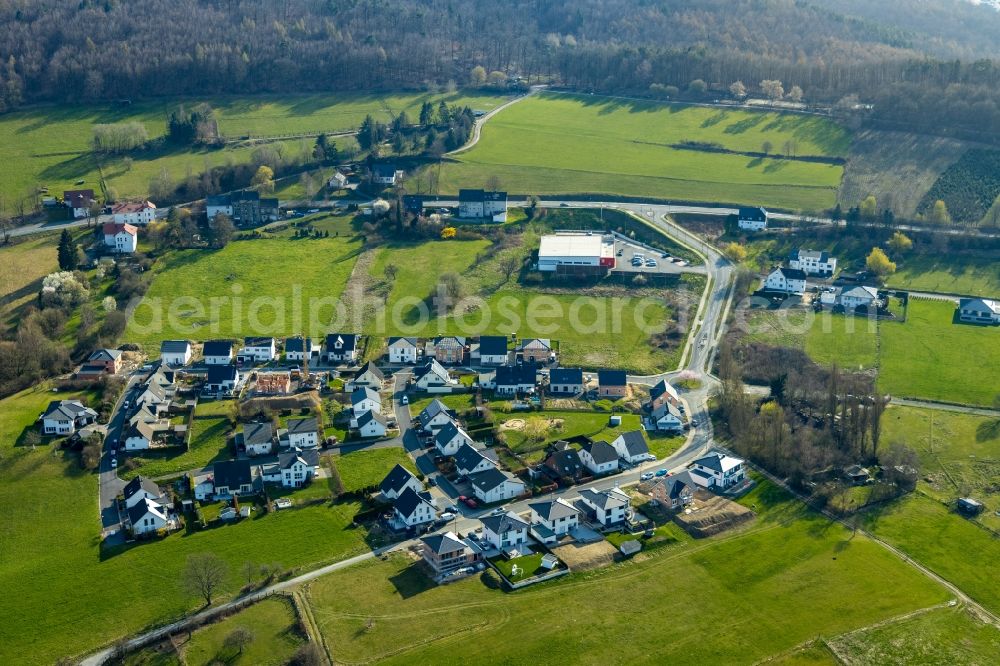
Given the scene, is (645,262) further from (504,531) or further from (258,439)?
(504,531)

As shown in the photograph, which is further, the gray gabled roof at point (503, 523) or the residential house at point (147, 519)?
the residential house at point (147, 519)

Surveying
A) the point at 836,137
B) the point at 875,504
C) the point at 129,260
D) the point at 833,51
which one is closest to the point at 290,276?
the point at 129,260

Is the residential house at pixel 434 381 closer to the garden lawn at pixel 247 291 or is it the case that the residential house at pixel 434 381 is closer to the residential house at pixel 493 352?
the residential house at pixel 493 352

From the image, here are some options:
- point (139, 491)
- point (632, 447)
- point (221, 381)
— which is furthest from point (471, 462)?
point (221, 381)

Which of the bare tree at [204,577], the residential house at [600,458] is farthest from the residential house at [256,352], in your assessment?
the bare tree at [204,577]

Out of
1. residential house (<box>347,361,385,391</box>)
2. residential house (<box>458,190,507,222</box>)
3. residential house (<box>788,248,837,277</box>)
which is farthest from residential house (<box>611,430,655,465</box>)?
residential house (<box>458,190,507,222</box>)

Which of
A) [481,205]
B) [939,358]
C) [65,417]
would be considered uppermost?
[481,205]
